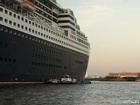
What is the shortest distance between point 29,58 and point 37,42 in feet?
15.6

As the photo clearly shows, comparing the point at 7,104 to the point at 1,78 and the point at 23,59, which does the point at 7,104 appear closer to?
the point at 1,78

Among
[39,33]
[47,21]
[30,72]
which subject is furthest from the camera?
[47,21]

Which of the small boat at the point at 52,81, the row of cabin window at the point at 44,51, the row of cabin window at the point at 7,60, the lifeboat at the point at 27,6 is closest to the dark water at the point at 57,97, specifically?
the row of cabin window at the point at 7,60

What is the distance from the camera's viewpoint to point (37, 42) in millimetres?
53656

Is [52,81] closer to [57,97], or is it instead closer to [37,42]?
[37,42]

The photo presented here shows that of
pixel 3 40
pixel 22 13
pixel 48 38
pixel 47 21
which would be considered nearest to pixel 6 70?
pixel 3 40

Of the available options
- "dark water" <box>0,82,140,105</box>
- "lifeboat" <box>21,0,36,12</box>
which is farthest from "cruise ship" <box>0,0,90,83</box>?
"dark water" <box>0,82,140,105</box>

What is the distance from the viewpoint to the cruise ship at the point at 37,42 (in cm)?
4466

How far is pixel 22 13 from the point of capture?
51.5 m

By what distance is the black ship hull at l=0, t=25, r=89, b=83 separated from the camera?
144ft

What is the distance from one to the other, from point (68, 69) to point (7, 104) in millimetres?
44716

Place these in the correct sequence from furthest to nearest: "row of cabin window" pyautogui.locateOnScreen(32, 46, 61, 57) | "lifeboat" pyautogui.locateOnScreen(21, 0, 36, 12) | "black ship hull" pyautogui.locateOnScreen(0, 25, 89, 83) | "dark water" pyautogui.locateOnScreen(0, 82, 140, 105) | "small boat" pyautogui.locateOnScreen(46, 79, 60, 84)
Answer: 1. "small boat" pyautogui.locateOnScreen(46, 79, 60, 84)
2. "row of cabin window" pyautogui.locateOnScreen(32, 46, 61, 57)
3. "lifeboat" pyautogui.locateOnScreen(21, 0, 36, 12)
4. "black ship hull" pyautogui.locateOnScreen(0, 25, 89, 83)
5. "dark water" pyautogui.locateOnScreen(0, 82, 140, 105)

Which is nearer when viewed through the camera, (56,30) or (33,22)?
(33,22)

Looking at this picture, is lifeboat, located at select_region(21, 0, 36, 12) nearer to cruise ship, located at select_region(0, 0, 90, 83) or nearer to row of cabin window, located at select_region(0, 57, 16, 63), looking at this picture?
cruise ship, located at select_region(0, 0, 90, 83)
